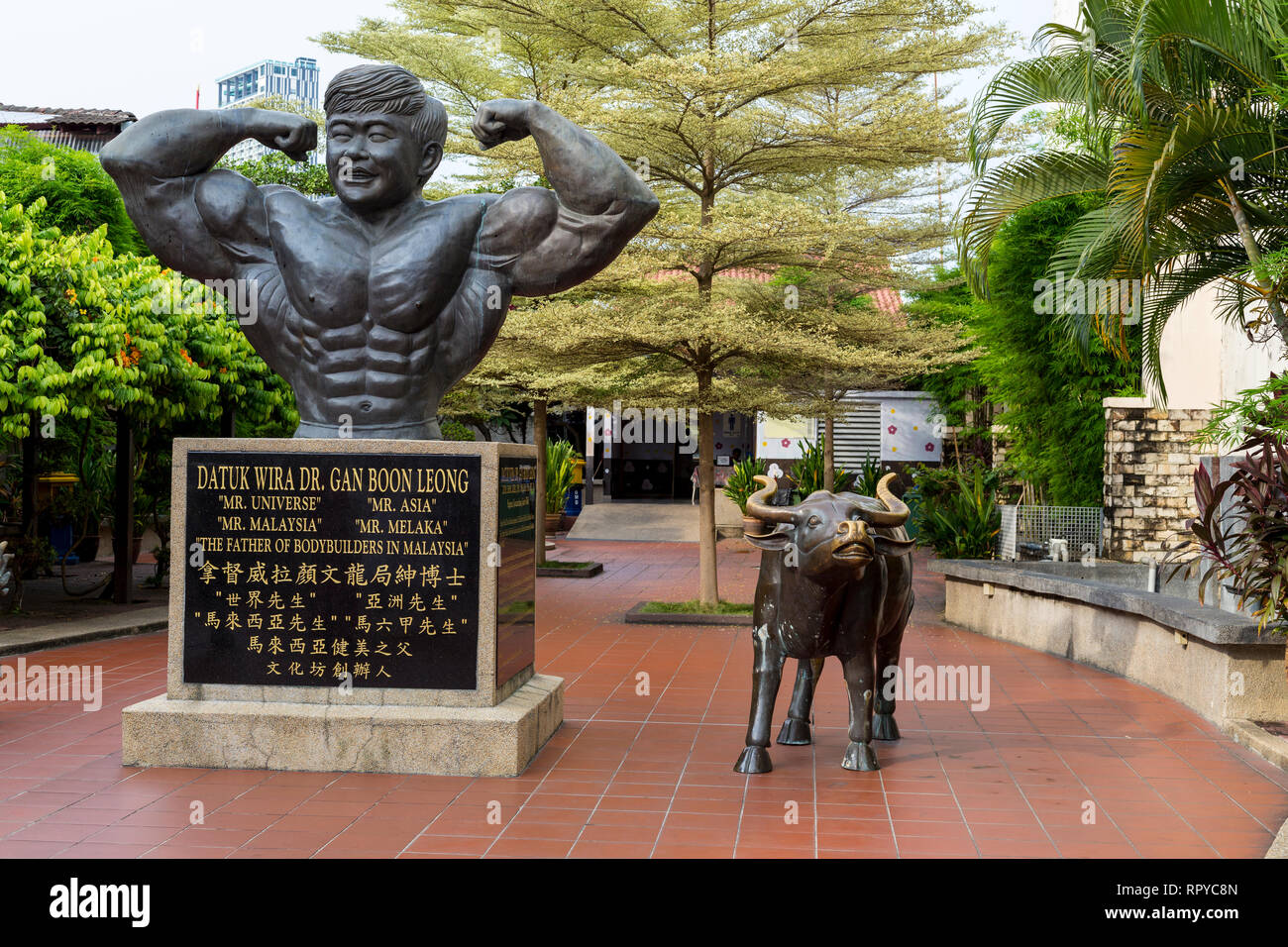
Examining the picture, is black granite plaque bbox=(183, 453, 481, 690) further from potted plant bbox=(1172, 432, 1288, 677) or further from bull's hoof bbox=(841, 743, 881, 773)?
potted plant bbox=(1172, 432, 1288, 677)

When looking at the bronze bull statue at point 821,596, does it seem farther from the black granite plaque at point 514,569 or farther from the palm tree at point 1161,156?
the palm tree at point 1161,156

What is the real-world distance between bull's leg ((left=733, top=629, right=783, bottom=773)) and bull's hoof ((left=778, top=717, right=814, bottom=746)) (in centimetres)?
49

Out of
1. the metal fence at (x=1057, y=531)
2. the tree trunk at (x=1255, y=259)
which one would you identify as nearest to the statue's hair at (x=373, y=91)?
the tree trunk at (x=1255, y=259)

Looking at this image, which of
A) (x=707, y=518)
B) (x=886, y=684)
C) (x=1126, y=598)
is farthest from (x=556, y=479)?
(x=886, y=684)

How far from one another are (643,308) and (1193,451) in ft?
18.6

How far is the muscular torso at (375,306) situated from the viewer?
568cm

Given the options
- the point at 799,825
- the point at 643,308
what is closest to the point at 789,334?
the point at 643,308

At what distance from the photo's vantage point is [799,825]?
4.74m

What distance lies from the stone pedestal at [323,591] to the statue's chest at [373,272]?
2.15ft

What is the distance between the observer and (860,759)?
5617 millimetres

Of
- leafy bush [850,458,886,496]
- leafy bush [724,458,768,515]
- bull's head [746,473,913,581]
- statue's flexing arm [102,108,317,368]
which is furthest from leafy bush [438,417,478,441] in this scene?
bull's head [746,473,913,581]

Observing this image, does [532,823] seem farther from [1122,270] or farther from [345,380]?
[1122,270]

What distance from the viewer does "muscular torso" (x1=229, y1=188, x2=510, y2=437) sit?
568cm

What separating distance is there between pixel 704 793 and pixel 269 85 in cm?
1919
